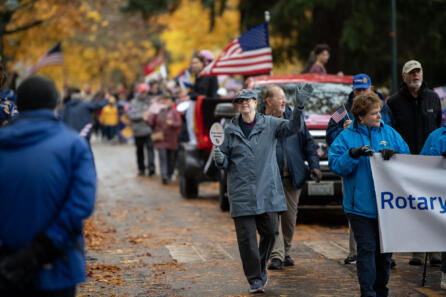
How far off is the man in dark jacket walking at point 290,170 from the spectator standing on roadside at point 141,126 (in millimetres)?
11811

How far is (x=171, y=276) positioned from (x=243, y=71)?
7.21 metres

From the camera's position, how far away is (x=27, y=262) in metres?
→ 4.13

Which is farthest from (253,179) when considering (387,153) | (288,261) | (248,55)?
(248,55)

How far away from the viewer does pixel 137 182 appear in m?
19.8

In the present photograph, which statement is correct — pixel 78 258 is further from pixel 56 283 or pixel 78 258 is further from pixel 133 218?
pixel 133 218

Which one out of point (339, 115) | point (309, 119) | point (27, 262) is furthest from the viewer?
point (309, 119)

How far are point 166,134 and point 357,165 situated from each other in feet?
41.5

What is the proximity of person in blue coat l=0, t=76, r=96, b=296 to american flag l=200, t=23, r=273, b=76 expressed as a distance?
34.3 ft

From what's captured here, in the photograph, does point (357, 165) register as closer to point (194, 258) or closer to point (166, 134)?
point (194, 258)

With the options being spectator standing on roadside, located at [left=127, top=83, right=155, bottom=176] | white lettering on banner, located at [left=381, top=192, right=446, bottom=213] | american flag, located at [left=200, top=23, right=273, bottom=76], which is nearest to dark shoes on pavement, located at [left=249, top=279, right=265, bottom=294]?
white lettering on banner, located at [left=381, top=192, right=446, bottom=213]

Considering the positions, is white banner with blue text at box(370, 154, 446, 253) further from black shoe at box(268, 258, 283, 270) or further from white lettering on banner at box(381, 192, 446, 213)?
black shoe at box(268, 258, 283, 270)

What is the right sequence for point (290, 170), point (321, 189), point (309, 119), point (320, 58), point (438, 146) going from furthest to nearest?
point (320, 58)
point (309, 119)
point (321, 189)
point (290, 170)
point (438, 146)

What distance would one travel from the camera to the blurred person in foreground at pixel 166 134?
19000 millimetres

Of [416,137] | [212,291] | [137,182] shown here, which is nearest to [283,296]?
[212,291]
